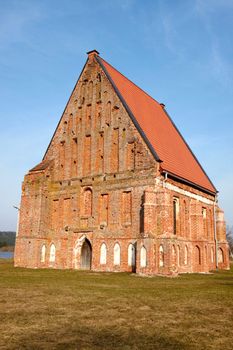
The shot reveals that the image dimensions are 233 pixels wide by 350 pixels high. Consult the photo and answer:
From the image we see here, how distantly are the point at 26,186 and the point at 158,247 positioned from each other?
11.7m

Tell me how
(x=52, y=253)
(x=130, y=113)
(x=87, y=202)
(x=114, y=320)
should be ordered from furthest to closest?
(x=52, y=253), (x=87, y=202), (x=130, y=113), (x=114, y=320)

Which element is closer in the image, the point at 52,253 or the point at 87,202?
the point at 87,202

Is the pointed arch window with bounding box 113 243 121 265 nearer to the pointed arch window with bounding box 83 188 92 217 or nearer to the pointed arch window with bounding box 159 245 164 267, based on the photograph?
the pointed arch window with bounding box 159 245 164 267

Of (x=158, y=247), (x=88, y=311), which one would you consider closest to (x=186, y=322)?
(x=88, y=311)

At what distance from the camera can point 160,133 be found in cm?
2683

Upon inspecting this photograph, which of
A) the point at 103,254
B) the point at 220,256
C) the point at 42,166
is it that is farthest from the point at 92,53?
the point at 220,256

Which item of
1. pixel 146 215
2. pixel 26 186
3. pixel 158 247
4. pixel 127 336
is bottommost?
pixel 127 336

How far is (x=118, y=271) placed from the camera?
21.7 meters

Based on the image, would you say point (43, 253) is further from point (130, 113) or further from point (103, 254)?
point (130, 113)

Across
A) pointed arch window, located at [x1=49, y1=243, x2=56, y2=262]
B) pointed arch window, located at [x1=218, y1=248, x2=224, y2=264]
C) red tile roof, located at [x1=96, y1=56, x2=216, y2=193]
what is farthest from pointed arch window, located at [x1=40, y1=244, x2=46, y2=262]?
pointed arch window, located at [x1=218, y1=248, x2=224, y2=264]

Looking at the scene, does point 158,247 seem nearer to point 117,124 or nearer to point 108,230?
point 108,230

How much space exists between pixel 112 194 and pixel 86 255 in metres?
4.73

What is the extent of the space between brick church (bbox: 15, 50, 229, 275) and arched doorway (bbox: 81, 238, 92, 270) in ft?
0.22

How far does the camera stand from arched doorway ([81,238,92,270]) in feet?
78.4
